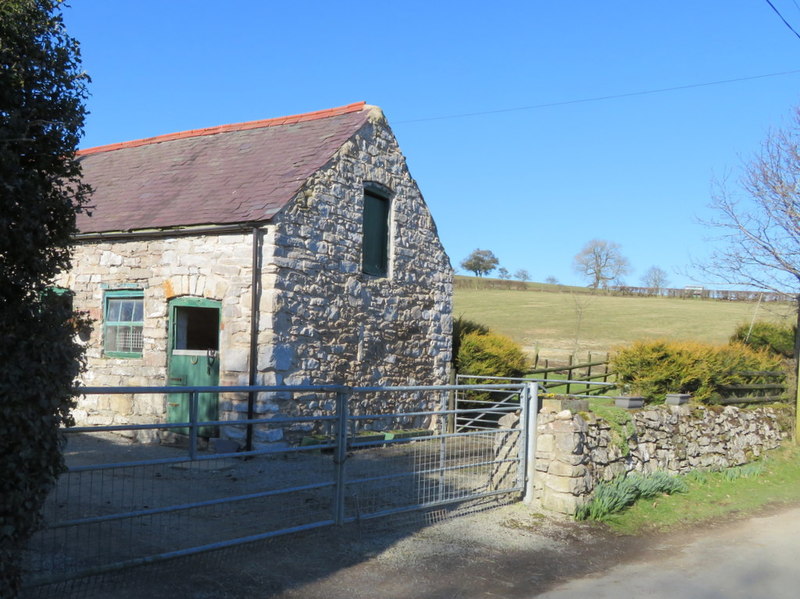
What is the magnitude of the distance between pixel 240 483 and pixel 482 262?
65679mm

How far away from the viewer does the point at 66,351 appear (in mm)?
4000

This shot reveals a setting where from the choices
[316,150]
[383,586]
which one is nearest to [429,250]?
[316,150]

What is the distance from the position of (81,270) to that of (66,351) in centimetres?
1009

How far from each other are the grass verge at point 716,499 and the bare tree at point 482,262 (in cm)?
6130

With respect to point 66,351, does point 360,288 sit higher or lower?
higher

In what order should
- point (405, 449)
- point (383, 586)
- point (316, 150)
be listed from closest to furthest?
1. point (383, 586)
2. point (405, 449)
3. point (316, 150)

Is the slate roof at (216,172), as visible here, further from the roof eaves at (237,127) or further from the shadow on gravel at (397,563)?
the shadow on gravel at (397,563)

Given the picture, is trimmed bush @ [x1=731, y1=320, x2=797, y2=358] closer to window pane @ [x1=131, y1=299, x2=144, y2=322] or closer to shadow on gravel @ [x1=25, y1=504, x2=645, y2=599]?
shadow on gravel @ [x1=25, y1=504, x2=645, y2=599]

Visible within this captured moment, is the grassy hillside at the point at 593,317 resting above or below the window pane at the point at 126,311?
above

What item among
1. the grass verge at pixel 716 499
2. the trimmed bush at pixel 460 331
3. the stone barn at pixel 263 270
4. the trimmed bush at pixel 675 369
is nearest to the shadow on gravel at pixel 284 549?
the grass verge at pixel 716 499

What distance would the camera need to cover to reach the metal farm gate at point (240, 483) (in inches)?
207

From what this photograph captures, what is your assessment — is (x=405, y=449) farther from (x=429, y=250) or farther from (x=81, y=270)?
(x=81, y=270)

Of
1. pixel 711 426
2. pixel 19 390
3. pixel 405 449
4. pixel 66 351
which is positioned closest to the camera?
pixel 19 390

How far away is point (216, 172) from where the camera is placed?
13.6 m
